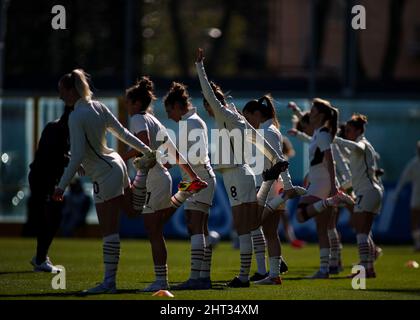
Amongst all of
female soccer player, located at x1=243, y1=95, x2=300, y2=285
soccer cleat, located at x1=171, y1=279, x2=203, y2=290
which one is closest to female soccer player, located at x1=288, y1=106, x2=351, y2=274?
female soccer player, located at x1=243, y1=95, x2=300, y2=285

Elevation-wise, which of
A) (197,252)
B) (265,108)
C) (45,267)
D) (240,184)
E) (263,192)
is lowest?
(45,267)

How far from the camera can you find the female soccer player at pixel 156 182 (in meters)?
13.6

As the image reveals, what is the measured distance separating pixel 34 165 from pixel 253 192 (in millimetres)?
4356

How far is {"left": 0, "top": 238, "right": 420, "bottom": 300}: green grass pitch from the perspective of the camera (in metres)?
13.6

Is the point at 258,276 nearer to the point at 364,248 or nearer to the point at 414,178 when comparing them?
the point at 364,248

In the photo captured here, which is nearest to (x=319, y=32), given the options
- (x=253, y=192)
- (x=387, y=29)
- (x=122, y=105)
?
(x=387, y=29)

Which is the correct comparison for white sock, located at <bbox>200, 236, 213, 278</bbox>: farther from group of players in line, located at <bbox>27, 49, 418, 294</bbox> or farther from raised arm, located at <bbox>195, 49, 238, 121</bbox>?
raised arm, located at <bbox>195, 49, 238, 121</bbox>

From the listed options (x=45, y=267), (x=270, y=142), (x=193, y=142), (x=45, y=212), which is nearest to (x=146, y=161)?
(x=193, y=142)

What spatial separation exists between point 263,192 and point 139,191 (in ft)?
7.44

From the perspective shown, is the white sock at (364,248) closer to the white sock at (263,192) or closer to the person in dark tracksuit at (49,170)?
the white sock at (263,192)

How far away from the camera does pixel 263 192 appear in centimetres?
1514

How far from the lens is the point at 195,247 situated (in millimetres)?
14414

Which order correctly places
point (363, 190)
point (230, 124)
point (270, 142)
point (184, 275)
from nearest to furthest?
1. point (230, 124)
2. point (270, 142)
3. point (184, 275)
4. point (363, 190)

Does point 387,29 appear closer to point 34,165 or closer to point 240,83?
point 240,83
